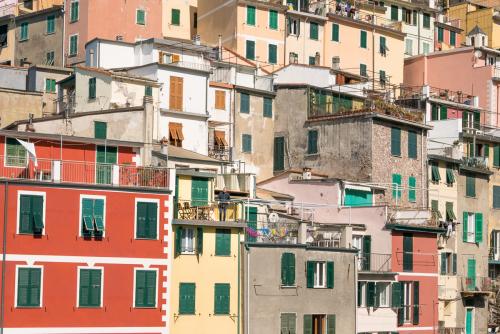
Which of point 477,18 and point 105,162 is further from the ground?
point 477,18

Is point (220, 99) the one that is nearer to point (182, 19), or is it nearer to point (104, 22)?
point (104, 22)

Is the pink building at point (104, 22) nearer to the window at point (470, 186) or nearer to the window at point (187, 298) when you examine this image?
the window at point (470, 186)

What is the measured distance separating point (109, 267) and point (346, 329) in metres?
15.0

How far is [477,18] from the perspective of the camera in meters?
118

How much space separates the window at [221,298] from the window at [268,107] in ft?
68.9

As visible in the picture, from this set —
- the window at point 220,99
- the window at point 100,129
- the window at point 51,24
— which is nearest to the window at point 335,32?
the window at point 51,24

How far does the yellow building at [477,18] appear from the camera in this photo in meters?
116

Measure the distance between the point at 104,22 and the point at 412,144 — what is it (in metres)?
23.7

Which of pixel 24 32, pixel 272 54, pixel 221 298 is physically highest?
pixel 24 32

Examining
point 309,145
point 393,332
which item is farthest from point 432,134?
point 393,332

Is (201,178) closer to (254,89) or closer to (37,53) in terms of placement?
(254,89)

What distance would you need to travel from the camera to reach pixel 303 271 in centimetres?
6481

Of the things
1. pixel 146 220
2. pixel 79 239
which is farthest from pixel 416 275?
pixel 79 239

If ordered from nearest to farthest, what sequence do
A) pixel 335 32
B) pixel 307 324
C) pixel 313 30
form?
pixel 307 324 < pixel 313 30 < pixel 335 32
